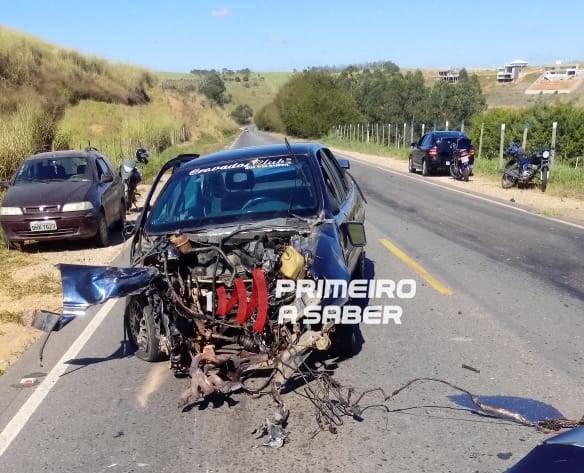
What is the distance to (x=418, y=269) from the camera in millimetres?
9031

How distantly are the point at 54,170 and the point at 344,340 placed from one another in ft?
28.8

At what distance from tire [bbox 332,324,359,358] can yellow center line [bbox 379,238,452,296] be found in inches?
95.5

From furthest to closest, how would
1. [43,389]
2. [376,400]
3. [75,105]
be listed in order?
[75,105]
[43,389]
[376,400]

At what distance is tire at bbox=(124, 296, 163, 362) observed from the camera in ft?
18.0

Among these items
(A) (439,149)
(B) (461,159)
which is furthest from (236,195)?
(A) (439,149)

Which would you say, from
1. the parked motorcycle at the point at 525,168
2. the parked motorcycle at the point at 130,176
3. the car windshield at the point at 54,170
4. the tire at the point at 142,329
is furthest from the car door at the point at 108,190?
the parked motorcycle at the point at 525,168

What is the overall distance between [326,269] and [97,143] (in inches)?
1061

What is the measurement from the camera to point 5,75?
149ft

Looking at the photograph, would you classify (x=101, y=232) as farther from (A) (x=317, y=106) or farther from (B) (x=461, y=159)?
(A) (x=317, y=106)

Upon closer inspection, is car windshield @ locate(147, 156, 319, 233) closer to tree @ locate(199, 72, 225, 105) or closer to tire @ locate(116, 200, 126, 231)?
tire @ locate(116, 200, 126, 231)

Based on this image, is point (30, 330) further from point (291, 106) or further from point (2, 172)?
point (291, 106)

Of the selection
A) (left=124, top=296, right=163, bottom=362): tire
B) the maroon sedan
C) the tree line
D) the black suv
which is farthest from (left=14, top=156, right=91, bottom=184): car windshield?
the tree line

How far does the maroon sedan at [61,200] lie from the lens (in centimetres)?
1123

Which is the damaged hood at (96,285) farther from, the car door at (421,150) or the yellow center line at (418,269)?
the car door at (421,150)
